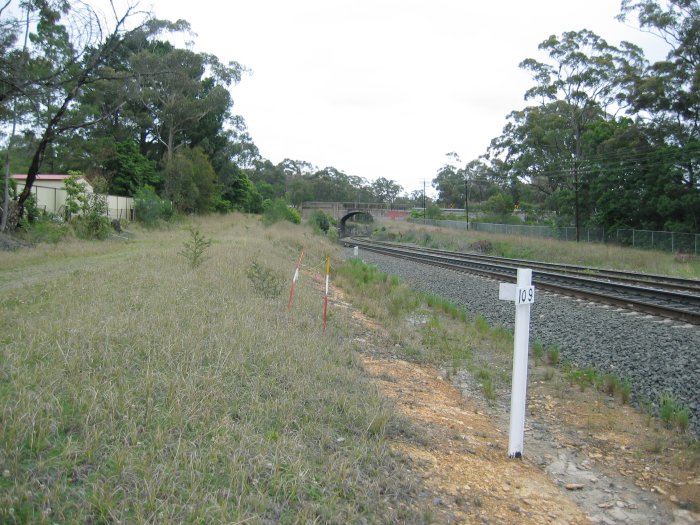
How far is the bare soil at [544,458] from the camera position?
13.8 ft

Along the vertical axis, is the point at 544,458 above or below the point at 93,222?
below

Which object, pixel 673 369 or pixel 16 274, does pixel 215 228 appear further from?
pixel 673 369

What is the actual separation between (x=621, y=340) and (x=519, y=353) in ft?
16.8

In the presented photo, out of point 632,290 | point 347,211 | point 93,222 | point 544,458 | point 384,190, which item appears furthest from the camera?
point 384,190

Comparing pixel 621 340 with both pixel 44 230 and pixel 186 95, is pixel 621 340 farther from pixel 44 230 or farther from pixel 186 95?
pixel 186 95

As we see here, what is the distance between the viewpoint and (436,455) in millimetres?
4801

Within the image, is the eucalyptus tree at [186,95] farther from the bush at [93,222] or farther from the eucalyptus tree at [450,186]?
the eucalyptus tree at [450,186]

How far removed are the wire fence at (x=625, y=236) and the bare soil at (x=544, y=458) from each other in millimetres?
29758

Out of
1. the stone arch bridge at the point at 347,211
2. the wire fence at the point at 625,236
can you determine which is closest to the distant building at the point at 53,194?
the wire fence at the point at 625,236

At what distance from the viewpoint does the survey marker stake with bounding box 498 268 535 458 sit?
16.2 ft

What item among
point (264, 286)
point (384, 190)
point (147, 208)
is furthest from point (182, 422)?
point (384, 190)

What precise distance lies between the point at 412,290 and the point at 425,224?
189ft

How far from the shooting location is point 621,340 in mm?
9188

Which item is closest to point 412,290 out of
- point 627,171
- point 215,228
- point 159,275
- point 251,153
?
point 159,275
